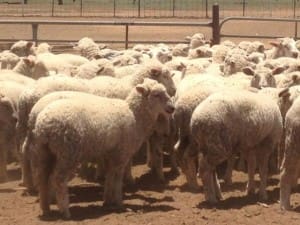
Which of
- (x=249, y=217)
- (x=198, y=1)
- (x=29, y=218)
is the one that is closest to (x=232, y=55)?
(x=249, y=217)

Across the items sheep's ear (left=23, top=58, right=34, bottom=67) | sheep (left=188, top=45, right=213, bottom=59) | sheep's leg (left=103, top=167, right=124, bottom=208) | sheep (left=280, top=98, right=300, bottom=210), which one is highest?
sheep (left=188, top=45, right=213, bottom=59)

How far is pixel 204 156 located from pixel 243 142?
0.55 m

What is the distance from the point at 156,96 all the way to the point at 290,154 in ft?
5.95

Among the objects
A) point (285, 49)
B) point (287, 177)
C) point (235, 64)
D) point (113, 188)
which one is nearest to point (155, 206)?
point (113, 188)

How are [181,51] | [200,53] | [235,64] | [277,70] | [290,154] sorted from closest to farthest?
[290,154] → [277,70] → [235,64] → [200,53] → [181,51]

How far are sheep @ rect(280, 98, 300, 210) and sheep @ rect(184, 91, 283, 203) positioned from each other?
60 centimetres

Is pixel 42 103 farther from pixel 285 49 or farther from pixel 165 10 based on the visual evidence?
pixel 165 10

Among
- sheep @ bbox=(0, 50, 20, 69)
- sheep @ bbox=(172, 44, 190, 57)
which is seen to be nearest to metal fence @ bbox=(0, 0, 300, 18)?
sheep @ bbox=(172, 44, 190, 57)

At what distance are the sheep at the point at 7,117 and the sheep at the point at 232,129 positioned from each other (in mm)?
2664

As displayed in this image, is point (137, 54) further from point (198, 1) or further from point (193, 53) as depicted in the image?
point (198, 1)

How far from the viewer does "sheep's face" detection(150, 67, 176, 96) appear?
30.3ft

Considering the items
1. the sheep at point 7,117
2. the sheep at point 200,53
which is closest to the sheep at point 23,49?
the sheep at point 200,53

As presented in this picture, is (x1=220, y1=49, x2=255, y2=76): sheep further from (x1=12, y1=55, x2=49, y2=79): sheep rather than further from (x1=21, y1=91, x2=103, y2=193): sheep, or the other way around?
(x1=21, y1=91, x2=103, y2=193): sheep

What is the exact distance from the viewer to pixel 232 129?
8.20 meters
